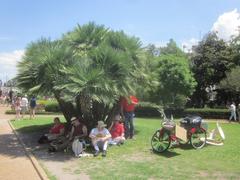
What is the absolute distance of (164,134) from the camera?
12297mm

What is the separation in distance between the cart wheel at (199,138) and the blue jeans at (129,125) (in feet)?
8.80

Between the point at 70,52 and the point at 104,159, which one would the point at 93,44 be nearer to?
the point at 70,52

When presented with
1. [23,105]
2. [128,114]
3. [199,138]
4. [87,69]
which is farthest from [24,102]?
[199,138]

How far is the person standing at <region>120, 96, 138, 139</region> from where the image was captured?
580 inches

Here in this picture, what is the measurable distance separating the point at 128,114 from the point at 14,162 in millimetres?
4973

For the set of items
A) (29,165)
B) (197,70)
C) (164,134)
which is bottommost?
(29,165)

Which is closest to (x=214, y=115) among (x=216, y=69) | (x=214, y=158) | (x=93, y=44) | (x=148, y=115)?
(x=148, y=115)

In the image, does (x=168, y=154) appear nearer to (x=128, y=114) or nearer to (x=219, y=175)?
(x=219, y=175)

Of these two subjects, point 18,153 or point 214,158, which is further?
point 18,153

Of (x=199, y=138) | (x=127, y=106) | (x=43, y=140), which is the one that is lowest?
(x=43, y=140)

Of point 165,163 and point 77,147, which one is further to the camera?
point 77,147

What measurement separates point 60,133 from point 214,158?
5.84m

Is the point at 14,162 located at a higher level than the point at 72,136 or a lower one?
lower

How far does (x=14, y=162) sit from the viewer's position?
36.5 ft
